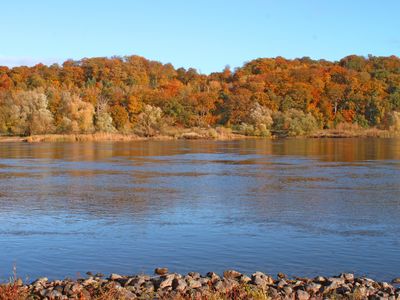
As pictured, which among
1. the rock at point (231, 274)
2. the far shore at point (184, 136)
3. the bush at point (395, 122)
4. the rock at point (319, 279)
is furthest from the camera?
the bush at point (395, 122)

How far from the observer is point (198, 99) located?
384ft

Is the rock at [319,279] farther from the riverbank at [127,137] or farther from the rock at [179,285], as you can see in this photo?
the riverbank at [127,137]

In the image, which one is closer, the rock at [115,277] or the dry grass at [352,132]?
the rock at [115,277]

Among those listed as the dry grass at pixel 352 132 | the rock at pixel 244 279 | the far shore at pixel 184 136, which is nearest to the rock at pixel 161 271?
the rock at pixel 244 279

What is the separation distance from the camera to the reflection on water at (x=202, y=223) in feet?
40.4

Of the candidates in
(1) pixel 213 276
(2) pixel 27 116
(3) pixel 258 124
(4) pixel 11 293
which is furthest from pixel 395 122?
(4) pixel 11 293

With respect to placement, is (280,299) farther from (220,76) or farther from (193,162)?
(220,76)

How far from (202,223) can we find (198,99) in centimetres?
10114

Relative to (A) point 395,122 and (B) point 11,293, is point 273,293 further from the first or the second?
(A) point 395,122

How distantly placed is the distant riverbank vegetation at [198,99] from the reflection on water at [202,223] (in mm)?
57823

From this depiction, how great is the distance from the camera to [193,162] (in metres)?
40.7

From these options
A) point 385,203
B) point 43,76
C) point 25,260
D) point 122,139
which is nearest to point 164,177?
point 385,203

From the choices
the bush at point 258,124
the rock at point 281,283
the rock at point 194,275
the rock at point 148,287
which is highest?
the bush at point 258,124

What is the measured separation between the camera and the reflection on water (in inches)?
485
